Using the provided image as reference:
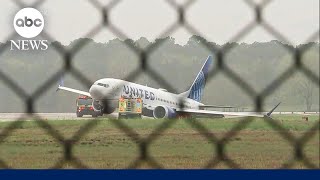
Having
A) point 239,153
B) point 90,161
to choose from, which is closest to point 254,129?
point 239,153

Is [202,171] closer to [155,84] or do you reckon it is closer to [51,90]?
[155,84]

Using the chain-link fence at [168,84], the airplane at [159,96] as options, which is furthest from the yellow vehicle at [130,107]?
the chain-link fence at [168,84]

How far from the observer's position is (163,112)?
1.11 meters

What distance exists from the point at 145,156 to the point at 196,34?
19 cm

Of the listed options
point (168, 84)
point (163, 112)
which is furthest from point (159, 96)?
point (168, 84)

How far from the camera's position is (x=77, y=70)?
3.07 ft

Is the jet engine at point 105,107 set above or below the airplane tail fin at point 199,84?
below

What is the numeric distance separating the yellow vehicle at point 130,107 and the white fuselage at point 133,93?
0.01 meters

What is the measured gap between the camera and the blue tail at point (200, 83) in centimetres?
101

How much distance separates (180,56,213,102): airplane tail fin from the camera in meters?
1.01

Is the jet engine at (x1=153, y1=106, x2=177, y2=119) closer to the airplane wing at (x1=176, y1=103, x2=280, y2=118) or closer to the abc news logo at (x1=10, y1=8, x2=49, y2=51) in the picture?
the airplane wing at (x1=176, y1=103, x2=280, y2=118)

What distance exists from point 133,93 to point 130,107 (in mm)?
68

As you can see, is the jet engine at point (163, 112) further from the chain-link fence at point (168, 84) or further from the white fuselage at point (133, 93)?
the chain-link fence at point (168, 84)

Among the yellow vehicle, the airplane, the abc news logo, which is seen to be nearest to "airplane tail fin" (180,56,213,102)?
the airplane
